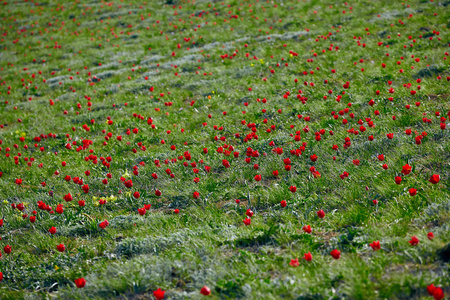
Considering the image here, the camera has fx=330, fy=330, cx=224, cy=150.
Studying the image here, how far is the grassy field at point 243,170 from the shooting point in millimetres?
3803

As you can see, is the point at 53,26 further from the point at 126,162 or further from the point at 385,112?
the point at 385,112

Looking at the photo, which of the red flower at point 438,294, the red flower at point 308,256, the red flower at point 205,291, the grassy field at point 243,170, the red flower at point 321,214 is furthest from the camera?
the red flower at point 321,214

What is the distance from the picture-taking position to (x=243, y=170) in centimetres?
608

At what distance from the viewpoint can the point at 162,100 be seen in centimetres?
1033

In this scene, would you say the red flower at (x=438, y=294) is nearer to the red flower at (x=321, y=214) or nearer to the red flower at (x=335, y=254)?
the red flower at (x=335, y=254)

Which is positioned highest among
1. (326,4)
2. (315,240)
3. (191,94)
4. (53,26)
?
(53,26)

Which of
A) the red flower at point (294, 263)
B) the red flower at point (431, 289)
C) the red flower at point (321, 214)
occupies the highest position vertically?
the red flower at point (431, 289)

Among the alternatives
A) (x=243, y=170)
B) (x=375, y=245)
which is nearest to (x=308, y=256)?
(x=375, y=245)

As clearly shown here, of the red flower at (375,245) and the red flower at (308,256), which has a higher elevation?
the red flower at (375,245)

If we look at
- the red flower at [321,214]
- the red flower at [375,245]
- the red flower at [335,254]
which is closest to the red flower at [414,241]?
the red flower at [375,245]

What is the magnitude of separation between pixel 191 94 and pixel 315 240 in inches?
291

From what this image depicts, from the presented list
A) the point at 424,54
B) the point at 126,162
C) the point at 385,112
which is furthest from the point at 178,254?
the point at 424,54

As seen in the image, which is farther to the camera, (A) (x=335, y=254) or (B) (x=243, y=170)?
(B) (x=243, y=170)

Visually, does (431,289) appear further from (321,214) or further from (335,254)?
(321,214)
